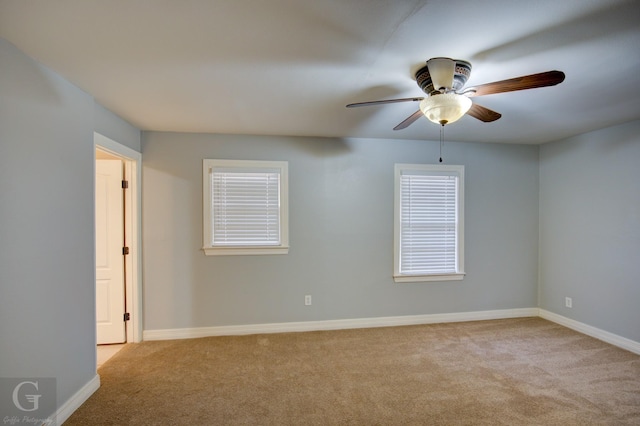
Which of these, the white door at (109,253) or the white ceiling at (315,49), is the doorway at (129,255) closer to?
the white door at (109,253)

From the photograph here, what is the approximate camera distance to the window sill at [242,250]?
3611mm

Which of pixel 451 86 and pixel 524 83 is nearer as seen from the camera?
pixel 524 83

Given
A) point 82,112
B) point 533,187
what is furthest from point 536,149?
point 82,112

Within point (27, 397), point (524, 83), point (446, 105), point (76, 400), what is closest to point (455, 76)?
point (446, 105)

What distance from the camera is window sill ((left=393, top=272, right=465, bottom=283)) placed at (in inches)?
156

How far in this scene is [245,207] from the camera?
368 cm

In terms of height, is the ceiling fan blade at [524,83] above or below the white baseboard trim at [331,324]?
above

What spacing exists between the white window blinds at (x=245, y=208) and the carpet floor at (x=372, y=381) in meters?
1.19

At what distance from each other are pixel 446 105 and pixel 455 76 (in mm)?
261

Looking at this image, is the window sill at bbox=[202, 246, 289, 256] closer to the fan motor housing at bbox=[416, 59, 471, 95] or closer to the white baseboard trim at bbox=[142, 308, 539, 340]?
the white baseboard trim at bbox=[142, 308, 539, 340]

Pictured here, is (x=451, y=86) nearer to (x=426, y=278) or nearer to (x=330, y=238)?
(x=330, y=238)

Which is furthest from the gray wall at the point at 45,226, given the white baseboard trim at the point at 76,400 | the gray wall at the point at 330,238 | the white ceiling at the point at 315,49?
the gray wall at the point at 330,238

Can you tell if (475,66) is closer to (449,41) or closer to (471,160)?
(449,41)

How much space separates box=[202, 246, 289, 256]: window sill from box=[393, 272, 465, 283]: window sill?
153 centimetres
